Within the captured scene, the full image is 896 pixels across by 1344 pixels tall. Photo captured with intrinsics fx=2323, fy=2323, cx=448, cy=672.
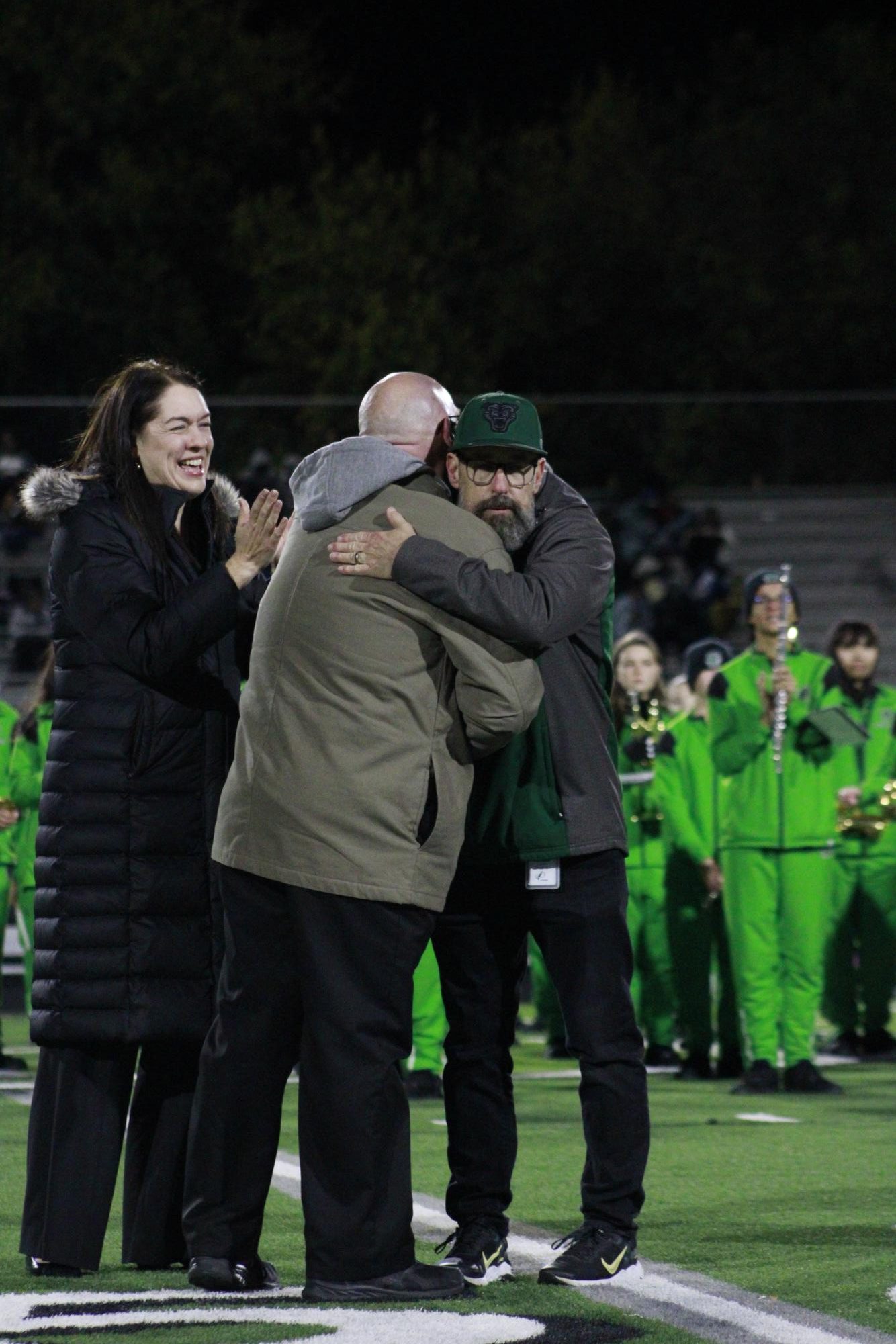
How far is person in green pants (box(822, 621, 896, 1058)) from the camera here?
11.2 metres

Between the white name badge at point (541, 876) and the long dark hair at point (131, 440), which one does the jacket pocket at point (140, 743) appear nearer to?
the long dark hair at point (131, 440)

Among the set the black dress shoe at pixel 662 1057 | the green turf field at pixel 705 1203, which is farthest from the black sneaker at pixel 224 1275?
the black dress shoe at pixel 662 1057

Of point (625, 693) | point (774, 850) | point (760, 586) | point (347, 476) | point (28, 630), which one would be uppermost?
point (28, 630)

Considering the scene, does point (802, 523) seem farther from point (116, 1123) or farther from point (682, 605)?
point (116, 1123)

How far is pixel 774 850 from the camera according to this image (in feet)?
32.1

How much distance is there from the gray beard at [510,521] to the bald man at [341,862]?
0.12 metres

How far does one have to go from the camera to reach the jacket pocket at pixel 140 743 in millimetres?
5164

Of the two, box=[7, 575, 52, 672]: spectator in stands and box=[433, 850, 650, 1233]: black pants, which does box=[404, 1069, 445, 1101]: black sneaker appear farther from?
box=[7, 575, 52, 672]: spectator in stands

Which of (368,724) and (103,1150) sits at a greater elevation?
(368,724)

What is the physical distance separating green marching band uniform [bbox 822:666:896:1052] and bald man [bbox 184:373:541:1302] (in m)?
6.60

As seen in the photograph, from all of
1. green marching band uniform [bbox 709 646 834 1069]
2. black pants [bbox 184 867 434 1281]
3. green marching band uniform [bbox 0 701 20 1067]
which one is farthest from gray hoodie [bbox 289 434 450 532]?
green marching band uniform [bbox 0 701 20 1067]

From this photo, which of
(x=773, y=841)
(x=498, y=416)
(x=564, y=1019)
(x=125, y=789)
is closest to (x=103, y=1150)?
(x=125, y=789)

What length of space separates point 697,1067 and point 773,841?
3.73ft

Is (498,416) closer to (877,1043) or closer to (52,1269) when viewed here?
(52,1269)
